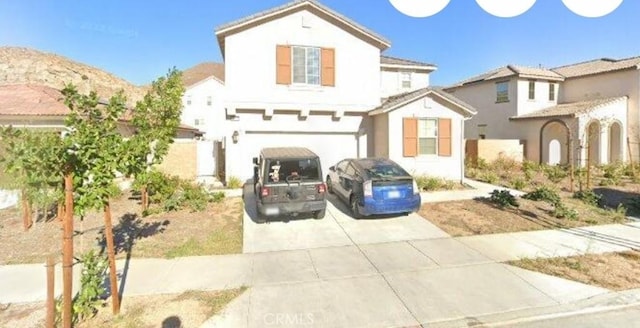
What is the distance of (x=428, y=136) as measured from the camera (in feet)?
43.4

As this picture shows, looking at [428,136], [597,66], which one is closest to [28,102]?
[428,136]

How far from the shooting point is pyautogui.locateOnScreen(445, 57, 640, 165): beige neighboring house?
18344 millimetres

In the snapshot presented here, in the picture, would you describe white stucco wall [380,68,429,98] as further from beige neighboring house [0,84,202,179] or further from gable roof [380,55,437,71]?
beige neighboring house [0,84,202,179]

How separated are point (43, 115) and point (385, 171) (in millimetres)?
12116

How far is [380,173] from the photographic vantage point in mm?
8648

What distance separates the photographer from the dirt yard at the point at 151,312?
→ 4031 mm

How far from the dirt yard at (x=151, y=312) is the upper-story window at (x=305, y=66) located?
9.70 meters

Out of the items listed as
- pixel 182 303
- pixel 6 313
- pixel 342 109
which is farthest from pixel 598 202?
pixel 6 313

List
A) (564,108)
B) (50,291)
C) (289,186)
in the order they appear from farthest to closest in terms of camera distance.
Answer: (564,108), (289,186), (50,291)

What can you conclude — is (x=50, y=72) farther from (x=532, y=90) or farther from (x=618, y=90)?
(x=618, y=90)

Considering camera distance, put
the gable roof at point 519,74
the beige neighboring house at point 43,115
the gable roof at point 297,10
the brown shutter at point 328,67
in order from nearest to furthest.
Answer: the beige neighboring house at point 43,115 < the gable roof at point 297,10 < the brown shutter at point 328,67 < the gable roof at point 519,74

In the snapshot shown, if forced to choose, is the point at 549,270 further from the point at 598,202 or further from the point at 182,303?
the point at 598,202

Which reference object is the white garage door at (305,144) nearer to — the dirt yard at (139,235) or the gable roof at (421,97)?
the gable roof at (421,97)

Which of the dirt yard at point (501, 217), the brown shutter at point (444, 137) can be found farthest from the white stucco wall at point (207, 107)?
the dirt yard at point (501, 217)
